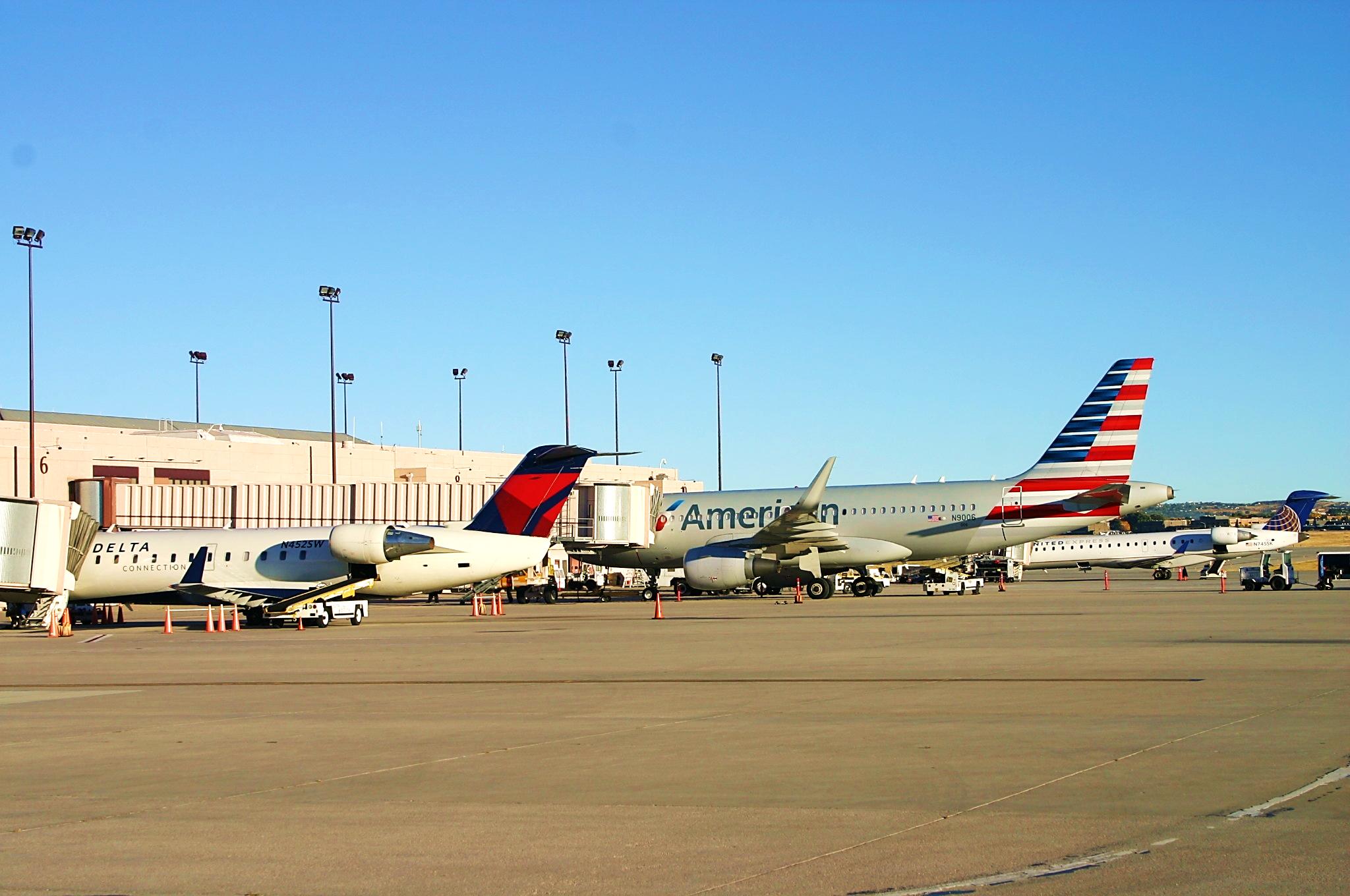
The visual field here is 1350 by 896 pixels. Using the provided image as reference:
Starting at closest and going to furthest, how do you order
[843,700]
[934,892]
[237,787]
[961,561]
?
[934,892], [237,787], [843,700], [961,561]

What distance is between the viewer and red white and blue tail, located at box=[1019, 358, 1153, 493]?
4931 centimetres

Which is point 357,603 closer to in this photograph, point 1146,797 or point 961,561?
point 1146,797

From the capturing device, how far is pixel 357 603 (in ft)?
126

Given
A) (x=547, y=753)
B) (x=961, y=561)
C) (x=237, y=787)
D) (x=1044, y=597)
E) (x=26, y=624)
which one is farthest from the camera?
(x=961, y=561)

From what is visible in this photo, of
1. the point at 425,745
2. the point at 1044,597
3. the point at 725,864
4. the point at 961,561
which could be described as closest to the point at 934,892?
the point at 725,864

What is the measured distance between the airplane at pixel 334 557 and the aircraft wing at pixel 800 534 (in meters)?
11.2

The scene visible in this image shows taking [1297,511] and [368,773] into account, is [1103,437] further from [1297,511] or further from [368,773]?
[368,773]

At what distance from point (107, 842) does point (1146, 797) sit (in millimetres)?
7071

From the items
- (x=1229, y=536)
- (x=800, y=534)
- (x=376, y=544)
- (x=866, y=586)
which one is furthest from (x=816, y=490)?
(x=1229, y=536)

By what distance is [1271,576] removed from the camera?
181 ft

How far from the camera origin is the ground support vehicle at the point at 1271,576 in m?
54.9

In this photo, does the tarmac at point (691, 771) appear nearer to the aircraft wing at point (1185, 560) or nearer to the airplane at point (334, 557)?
the airplane at point (334, 557)

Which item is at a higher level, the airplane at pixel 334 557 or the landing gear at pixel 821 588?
the airplane at pixel 334 557

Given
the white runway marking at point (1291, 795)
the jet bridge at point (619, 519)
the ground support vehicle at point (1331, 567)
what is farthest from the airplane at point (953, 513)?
the white runway marking at point (1291, 795)
